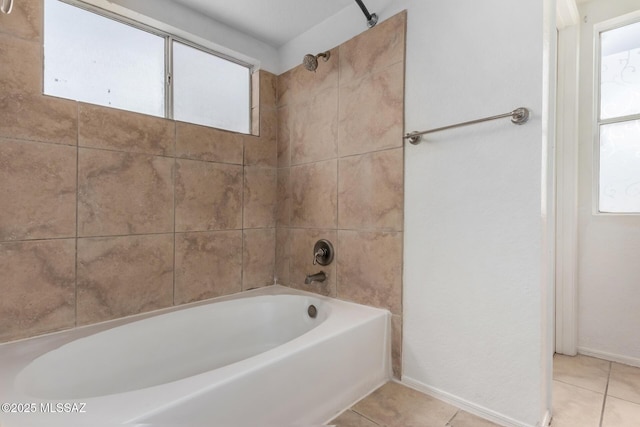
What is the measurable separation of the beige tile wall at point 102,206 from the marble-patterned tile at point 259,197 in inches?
0.6

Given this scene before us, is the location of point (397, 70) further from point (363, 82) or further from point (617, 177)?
point (617, 177)

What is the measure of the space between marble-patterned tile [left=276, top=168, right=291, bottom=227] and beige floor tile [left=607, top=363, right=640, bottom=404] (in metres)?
2.04

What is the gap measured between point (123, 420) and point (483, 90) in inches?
67.6

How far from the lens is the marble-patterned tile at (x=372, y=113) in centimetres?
164

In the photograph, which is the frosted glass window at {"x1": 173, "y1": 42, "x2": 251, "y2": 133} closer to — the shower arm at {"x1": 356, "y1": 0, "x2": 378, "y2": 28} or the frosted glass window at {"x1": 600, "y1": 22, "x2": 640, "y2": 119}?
the shower arm at {"x1": 356, "y1": 0, "x2": 378, "y2": 28}

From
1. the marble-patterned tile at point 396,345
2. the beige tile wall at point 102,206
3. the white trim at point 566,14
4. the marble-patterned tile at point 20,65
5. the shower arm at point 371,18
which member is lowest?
the marble-patterned tile at point 396,345

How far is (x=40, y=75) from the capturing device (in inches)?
54.1

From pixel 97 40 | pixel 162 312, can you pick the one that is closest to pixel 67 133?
pixel 97 40

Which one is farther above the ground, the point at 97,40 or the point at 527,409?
the point at 97,40

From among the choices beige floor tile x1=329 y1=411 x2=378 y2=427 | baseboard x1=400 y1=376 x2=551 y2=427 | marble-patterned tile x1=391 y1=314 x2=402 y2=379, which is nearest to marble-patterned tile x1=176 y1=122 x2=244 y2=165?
marble-patterned tile x1=391 y1=314 x2=402 y2=379

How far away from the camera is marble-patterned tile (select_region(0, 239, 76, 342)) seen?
1.30 meters

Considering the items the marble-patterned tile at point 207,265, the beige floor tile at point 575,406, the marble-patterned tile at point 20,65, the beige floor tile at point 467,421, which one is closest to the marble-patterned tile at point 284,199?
the marble-patterned tile at point 207,265

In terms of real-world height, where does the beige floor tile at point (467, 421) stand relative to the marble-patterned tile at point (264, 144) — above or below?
below

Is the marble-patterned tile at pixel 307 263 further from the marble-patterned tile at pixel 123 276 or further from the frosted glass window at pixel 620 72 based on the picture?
the frosted glass window at pixel 620 72
